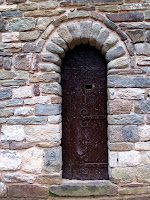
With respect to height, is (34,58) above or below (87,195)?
above

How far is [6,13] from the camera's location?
8.91ft

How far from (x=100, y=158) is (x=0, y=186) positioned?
1.46 meters

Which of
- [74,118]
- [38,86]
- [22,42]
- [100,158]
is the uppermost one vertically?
[22,42]

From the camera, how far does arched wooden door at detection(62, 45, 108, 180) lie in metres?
2.82

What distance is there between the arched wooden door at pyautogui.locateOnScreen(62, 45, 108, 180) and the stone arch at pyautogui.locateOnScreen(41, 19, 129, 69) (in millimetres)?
253

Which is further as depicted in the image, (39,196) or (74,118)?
(74,118)

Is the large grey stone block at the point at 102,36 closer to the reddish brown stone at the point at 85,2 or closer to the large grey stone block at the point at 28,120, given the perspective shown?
the reddish brown stone at the point at 85,2

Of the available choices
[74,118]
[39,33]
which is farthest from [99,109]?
[39,33]

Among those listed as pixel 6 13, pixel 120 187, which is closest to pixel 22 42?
pixel 6 13

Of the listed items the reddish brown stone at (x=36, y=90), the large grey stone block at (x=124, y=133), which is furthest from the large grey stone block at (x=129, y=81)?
the reddish brown stone at (x=36, y=90)

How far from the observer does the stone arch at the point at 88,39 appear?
261cm

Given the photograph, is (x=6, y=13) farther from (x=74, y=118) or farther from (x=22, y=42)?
(x=74, y=118)

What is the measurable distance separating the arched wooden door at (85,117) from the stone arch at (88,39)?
253mm

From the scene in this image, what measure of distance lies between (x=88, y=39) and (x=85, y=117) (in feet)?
3.70
